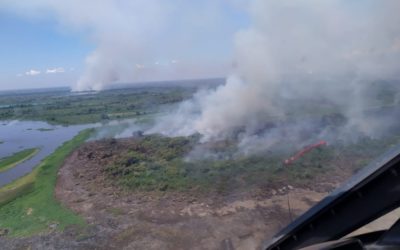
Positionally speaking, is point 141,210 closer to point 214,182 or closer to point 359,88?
point 214,182

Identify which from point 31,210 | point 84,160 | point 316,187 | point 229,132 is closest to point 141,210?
point 31,210

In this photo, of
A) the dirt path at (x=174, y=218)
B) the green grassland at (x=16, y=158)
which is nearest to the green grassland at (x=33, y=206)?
the dirt path at (x=174, y=218)

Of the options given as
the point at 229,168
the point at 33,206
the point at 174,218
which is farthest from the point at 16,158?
the point at 174,218

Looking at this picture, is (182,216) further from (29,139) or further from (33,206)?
(29,139)

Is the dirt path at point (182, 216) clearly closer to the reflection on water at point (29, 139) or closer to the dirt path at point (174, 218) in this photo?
the dirt path at point (174, 218)

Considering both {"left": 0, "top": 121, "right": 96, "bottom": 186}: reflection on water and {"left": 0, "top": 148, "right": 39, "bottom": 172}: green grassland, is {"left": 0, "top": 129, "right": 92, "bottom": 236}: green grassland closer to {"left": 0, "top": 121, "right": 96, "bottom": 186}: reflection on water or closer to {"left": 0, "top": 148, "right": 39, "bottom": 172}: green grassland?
{"left": 0, "top": 121, "right": 96, "bottom": 186}: reflection on water

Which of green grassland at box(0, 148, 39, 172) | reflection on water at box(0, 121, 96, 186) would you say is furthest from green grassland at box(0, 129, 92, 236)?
green grassland at box(0, 148, 39, 172)
